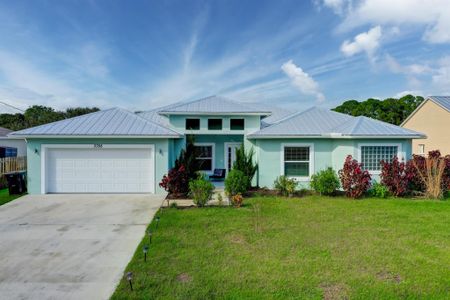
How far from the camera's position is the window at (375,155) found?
14.2 metres

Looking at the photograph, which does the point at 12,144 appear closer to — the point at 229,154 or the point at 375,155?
the point at 229,154

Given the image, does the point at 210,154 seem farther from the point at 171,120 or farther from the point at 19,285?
the point at 19,285

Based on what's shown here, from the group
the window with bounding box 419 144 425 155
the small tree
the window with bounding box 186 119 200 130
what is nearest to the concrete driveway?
the window with bounding box 186 119 200 130

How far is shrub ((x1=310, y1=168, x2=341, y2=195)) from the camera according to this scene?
13.3 metres

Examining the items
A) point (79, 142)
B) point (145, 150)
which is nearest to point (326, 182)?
point (145, 150)

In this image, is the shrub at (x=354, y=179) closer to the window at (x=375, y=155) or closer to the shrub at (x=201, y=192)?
the window at (x=375, y=155)

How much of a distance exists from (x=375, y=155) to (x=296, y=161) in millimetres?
3963

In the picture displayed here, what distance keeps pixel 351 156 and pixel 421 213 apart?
4.13 meters

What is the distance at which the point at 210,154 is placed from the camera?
19.1 meters

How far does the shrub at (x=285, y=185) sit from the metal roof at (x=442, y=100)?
18947 mm

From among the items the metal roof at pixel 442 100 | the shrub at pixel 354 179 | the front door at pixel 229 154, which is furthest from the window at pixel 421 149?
the front door at pixel 229 154

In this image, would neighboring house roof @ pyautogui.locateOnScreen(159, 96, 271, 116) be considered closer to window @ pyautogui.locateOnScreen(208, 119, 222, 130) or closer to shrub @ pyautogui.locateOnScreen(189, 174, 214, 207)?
window @ pyautogui.locateOnScreen(208, 119, 222, 130)

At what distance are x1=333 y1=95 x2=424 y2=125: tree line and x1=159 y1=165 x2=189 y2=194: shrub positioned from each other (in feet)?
115

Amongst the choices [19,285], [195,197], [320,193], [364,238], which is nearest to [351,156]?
[320,193]
